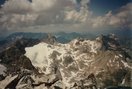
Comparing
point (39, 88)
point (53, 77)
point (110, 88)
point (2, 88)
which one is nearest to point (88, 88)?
point (53, 77)

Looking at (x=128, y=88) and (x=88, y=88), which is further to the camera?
(x=128, y=88)

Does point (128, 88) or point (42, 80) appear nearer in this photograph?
point (42, 80)

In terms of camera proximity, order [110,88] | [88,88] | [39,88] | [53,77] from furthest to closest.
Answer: [110,88], [88,88], [53,77], [39,88]

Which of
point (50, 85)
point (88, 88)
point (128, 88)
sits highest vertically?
point (50, 85)

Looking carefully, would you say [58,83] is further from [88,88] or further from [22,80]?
[88,88]

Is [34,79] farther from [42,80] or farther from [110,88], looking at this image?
[110,88]

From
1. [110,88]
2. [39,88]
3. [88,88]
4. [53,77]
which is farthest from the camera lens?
[110,88]

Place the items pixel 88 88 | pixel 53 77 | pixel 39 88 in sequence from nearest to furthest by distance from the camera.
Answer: pixel 39 88 < pixel 53 77 < pixel 88 88

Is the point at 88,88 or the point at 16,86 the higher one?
the point at 16,86

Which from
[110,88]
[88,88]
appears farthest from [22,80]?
[110,88]
